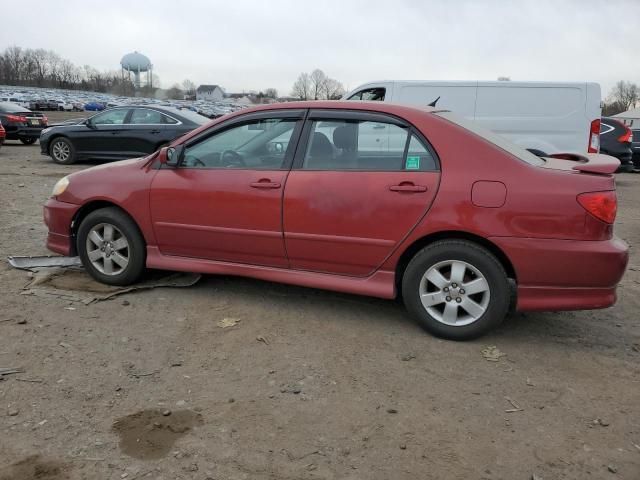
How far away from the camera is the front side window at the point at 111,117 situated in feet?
42.1

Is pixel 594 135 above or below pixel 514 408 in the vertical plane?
above

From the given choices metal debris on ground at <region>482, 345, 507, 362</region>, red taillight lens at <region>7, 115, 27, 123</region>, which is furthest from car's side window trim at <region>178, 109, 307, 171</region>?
red taillight lens at <region>7, 115, 27, 123</region>

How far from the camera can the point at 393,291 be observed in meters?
4.05

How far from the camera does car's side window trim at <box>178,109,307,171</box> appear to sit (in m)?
4.27

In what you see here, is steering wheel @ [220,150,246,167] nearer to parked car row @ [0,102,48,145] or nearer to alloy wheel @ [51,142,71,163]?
alloy wheel @ [51,142,71,163]

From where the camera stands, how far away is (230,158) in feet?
14.7

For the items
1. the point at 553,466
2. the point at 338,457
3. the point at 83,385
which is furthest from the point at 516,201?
the point at 83,385

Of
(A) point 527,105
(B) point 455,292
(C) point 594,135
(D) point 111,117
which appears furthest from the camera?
(D) point 111,117

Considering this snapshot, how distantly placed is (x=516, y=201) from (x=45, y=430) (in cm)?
296

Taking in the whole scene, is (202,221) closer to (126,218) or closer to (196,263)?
(196,263)

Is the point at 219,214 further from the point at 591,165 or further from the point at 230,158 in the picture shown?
the point at 591,165

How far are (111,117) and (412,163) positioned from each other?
10711 mm

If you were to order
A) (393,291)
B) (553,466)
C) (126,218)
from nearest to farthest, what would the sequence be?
(553,466) < (393,291) < (126,218)

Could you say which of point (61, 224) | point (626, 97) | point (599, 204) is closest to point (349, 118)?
point (599, 204)
